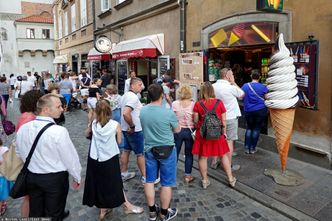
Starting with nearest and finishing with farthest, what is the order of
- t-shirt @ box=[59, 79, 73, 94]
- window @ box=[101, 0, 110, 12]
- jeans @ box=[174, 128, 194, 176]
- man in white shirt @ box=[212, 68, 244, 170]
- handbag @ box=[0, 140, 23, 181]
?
handbag @ box=[0, 140, 23, 181] → jeans @ box=[174, 128, 194, 176] → man in white shirt @ box=[212, 68, 244, 170] → t-shirt @ box=[59, 79, 73, 94] → window @ box=[101, 0, 110, 12]

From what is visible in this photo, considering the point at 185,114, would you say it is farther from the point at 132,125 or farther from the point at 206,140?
the point at 132,125

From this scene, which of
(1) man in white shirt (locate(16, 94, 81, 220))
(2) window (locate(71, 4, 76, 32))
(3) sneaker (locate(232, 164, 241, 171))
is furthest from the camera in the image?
(2) window (locate(71, 4, 76, 32))

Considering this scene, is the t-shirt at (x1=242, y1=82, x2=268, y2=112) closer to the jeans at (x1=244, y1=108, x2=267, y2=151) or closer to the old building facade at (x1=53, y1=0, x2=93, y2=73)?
the jeans at (x1=244, y1=108, x2=267, y2=151)

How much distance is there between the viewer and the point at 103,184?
3387 mm

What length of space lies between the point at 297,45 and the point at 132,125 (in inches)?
133

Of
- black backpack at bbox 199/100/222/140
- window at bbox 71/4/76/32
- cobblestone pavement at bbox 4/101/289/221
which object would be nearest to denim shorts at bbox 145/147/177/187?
cobblestone pavement at bbox 4/101/289/221

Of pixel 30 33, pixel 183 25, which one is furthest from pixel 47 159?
pixel 30 33

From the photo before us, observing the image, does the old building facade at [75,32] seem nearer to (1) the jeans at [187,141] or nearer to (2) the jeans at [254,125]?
(2) the jeans at [254,125]

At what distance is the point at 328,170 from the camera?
4898mm

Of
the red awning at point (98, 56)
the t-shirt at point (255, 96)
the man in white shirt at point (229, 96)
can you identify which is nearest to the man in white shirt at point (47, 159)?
the man in white shirt at point (229, 96)

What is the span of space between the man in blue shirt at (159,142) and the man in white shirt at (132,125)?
881 mm

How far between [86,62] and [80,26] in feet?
8.26

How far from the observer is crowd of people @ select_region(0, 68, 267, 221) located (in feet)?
8.64

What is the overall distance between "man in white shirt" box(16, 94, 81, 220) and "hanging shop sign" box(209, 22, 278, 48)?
15.3 ft
